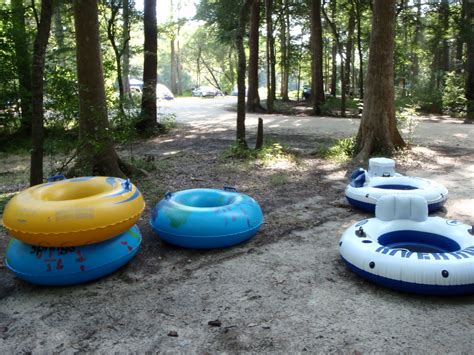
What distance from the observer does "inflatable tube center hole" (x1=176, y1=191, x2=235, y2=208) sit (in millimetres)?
5223

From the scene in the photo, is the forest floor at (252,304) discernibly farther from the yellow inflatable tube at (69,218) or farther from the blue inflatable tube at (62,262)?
the yellow inflatable tube at (69,218)

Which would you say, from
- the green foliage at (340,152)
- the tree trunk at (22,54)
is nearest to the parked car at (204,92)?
the tree trunk at (22,54)

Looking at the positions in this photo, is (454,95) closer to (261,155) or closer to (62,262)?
(261,155)

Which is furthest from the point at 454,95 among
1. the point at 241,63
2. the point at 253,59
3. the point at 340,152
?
the point at 241,63

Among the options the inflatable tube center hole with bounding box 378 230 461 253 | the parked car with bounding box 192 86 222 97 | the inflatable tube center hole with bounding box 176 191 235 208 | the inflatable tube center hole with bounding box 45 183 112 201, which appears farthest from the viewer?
the parked car with bounding box 192 86 222 97

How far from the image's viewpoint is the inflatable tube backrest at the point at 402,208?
14.5ft

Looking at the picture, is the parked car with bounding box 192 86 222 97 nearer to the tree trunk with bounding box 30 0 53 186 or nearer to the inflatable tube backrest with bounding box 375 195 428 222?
the tree trunk with bounding box 30 0 53 186

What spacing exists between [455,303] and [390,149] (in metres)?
6.14

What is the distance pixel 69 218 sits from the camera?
374 centimetres

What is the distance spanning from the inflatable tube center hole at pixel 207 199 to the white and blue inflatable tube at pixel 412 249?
1638 millimetres

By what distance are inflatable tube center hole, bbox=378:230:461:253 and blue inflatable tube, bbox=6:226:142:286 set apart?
2743 mm

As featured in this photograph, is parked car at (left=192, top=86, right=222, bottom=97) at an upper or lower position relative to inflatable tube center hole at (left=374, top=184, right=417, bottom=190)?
upper

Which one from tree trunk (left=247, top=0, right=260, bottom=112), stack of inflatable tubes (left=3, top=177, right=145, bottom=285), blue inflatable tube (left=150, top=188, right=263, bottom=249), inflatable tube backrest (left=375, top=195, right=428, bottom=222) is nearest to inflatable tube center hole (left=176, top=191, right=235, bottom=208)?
blue inflatable tube (left=150, top=188, right=263, bottom=249)

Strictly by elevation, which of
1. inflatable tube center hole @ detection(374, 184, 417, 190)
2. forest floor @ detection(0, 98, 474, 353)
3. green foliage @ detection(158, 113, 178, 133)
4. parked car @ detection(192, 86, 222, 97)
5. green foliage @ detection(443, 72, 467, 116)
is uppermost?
parked car @ detection(192, 86, 222, 97)
